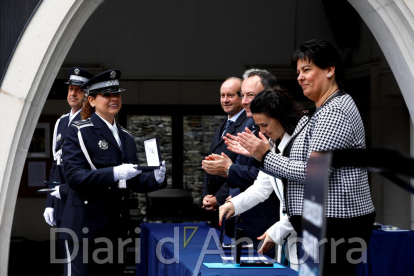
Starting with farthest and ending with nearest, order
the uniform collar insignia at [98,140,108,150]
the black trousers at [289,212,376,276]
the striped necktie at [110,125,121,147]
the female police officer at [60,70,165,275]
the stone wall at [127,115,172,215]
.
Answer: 1. the stone wall at [127,115,172,215]
2. the striped necktie at [110,125,121,147]
3. the uniform collar insignia at [98,140,108,150]
4. the female police officer at [60,70,165,275]
5. the black trousers at [289,212,376,276]

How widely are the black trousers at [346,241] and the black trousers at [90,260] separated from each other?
188 cm

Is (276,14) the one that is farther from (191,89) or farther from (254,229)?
(254,229)

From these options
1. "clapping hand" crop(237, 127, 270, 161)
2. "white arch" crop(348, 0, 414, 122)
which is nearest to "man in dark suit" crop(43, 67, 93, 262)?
"white arch" crop(348, 0, 414, 122)

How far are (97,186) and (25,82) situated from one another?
90cm

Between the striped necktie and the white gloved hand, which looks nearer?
the white gloved hand

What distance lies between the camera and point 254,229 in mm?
3564

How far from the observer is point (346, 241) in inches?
90.9

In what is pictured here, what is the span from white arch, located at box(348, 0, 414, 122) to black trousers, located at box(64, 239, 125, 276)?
212cm

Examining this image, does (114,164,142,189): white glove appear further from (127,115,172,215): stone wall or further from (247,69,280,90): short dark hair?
(127,115,172,215): stone wall

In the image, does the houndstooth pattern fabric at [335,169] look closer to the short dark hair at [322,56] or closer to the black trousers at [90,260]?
the short dark hair at [322,56]

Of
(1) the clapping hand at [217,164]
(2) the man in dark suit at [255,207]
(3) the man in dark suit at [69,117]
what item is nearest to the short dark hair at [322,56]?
(2) the man in dark suit at [255,207]

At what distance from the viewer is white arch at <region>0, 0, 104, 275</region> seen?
4.13 metres

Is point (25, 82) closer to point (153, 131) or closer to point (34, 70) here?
point (34, 70)

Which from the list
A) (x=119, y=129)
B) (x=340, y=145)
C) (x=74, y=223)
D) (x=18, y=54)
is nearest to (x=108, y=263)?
(x=74, y=223)
